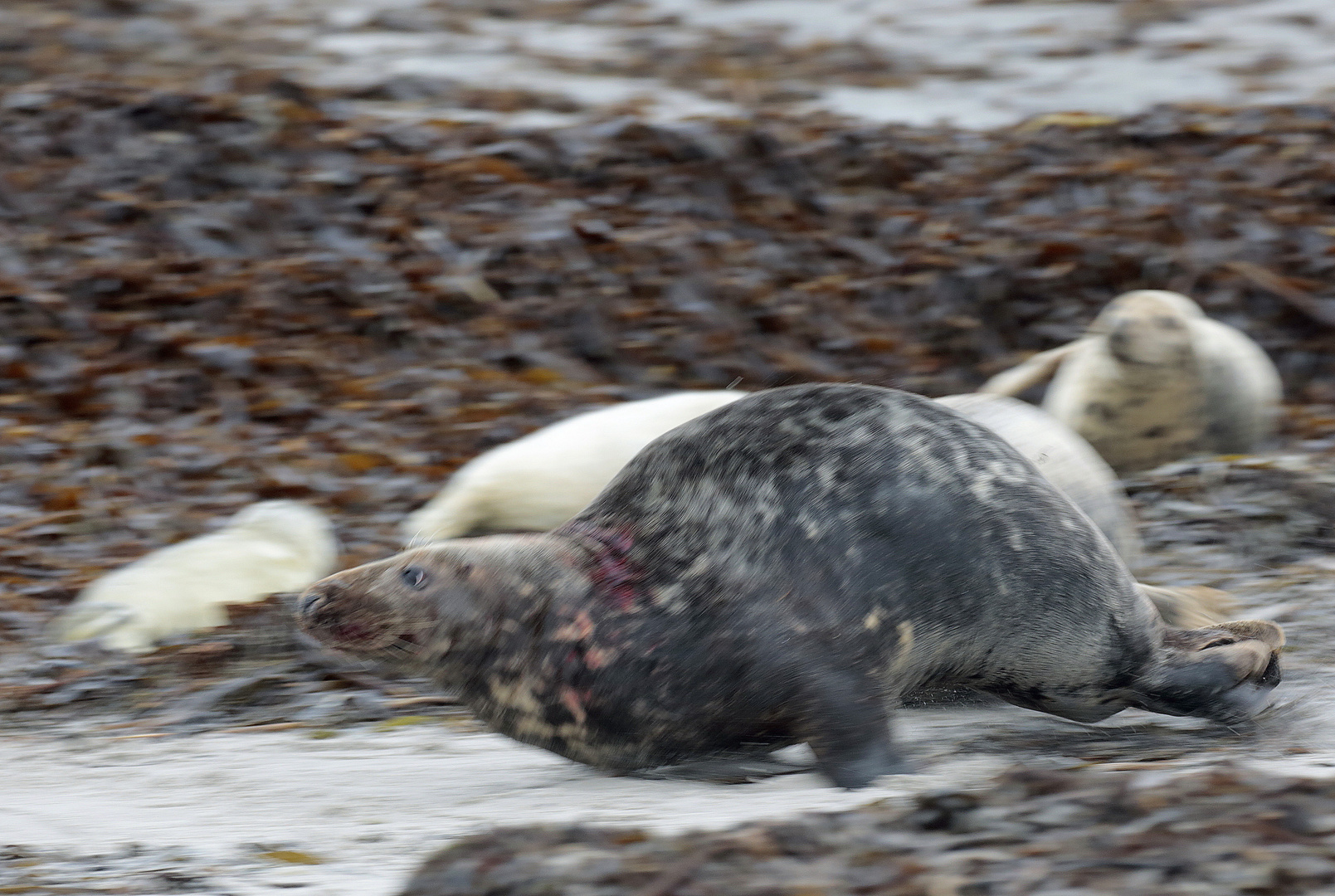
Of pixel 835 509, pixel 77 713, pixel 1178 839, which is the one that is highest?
pixel 835 509

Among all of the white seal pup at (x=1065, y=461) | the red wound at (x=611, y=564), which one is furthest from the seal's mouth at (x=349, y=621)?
the white seal pup at (x=1065, y=461)

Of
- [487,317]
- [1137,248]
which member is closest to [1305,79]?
[1137,248]

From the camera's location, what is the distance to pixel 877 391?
298cm

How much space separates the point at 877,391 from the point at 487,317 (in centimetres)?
527

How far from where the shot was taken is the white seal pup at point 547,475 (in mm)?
5152

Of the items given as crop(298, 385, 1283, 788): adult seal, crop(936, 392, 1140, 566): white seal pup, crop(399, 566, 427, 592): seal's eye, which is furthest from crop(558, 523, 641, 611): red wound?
crop(936, 392, 1140, 566): white seal pup

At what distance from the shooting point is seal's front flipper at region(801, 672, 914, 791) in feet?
8.39

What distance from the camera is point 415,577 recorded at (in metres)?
2.70

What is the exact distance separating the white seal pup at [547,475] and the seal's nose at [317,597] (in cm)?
240

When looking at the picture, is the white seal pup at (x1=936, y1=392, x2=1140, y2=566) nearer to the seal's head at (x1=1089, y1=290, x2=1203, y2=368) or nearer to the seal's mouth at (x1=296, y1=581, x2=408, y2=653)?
the seal's head at (x1=1089, y1=290, x2=1203, y2=368)

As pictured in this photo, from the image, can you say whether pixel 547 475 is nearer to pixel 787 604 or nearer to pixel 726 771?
pixel 726 771

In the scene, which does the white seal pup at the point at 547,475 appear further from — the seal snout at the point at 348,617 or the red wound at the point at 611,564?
the seal snout at the point at 348,617

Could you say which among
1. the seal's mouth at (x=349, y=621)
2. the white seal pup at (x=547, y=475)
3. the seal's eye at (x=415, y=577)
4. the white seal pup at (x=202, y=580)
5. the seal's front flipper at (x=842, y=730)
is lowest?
the white seal pup at (x=202, y=580)

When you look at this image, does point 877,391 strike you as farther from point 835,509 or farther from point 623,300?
point 623,300
